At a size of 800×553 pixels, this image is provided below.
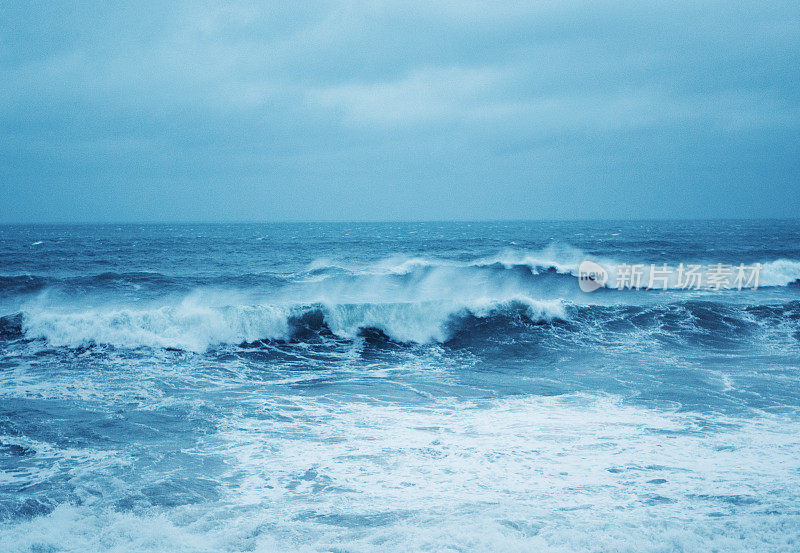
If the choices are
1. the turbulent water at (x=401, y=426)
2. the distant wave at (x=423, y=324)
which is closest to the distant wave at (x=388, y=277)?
the turbulent water at (x=401, y=426)

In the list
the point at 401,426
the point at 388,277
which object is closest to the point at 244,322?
the point at 401,426

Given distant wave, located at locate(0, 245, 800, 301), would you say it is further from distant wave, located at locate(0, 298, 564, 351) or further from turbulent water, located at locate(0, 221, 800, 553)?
distant wave, located at locate(0, 298, 564, 351)

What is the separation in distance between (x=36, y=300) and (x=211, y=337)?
9230mm

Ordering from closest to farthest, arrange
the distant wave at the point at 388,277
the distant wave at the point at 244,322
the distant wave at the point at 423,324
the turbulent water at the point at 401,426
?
the turbulent water at the point at 401,426
the distant wave at the point at 244,322
the distant wave at the point at 423,324
the distant wave at the point at 388,277

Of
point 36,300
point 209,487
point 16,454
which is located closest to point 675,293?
point 209,487

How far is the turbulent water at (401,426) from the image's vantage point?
17.4ft

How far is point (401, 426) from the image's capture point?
27.3 feet

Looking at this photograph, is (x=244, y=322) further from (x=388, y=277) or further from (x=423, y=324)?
(x=388, y=277)

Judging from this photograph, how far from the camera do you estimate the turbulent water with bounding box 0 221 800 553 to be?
17.4 feet

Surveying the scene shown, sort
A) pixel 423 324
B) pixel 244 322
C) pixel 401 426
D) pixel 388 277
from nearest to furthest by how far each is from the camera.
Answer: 1. pixel 401 426
2. pixel 244 322
3. pixel 423 324
4. pixel 388 277

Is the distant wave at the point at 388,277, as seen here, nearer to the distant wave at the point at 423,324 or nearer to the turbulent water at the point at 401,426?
the turbulent water at the point at 401,426

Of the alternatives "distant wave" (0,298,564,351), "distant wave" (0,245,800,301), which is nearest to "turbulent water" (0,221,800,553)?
"distant wave" (0,298,564,351)

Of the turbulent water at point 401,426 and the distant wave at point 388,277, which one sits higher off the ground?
the distant wave at point 388,277

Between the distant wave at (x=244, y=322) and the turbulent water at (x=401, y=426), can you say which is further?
the distant wave at (x=244, y=322)
